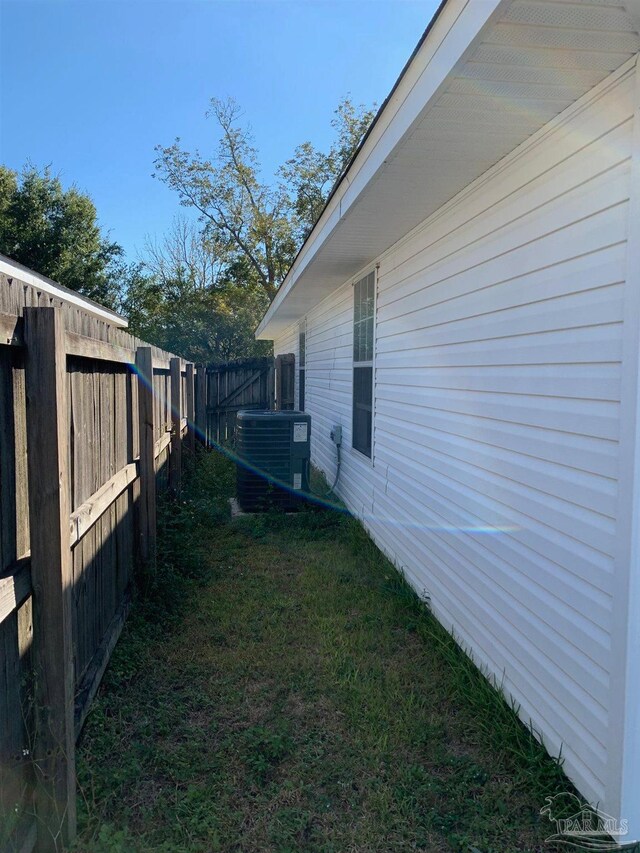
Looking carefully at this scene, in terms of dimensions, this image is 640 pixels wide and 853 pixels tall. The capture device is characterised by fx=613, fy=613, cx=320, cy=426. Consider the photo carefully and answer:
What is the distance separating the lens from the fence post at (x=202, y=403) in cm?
1126

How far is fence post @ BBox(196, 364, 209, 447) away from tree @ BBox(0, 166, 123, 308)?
47.7 ft

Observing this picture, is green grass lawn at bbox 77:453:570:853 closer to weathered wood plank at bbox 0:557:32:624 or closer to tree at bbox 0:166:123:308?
weathered wood plank at bbox 0:557:32:624

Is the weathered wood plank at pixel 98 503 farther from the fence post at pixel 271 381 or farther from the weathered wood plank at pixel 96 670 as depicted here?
the fence post at pixel 271 381

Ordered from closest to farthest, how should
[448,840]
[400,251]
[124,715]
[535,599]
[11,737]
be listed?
[11,737] < [448,840] < [535,599] < [124,715] < [400,251]

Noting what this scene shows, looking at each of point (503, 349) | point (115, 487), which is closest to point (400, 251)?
point (503, 349)

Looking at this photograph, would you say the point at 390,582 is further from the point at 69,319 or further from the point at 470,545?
the point at 69,319

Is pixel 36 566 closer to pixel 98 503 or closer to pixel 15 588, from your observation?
pixel 15 588

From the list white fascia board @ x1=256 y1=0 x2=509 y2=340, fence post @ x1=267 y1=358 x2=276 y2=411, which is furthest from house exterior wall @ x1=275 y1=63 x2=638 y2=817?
fence post @ x1=267 y1=358 x2=276 y2=411

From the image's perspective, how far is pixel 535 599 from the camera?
2729mm

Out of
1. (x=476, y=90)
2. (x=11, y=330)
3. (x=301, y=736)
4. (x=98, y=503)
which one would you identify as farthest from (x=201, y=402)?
(x=11, y=330)

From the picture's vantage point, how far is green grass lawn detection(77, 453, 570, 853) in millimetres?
2240

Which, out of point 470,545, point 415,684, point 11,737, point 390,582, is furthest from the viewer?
point 390,582

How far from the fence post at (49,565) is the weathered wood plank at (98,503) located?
311mm

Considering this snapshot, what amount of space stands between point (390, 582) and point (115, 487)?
2.33 m
